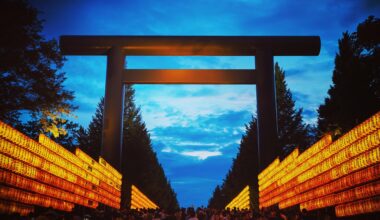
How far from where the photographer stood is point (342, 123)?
2272 centimetres

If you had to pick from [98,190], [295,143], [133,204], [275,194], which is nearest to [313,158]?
[275,194]

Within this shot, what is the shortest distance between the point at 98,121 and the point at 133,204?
1219 cm

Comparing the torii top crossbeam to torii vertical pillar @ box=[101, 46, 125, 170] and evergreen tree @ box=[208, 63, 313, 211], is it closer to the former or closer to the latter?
torii vertical pillar @ box=[101, 46, 125, 170]

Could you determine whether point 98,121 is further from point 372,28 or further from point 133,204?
point 372,28

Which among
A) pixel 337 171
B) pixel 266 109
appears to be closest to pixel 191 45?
pixel 266 109

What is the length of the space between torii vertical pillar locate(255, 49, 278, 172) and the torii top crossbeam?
69 centimetres

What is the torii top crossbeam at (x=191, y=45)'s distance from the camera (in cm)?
2178

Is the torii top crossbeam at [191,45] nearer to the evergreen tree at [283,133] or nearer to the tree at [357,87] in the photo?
the tree at [357,87]

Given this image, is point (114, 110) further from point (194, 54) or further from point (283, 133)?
point (283, 133)

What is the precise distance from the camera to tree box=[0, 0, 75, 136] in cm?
1677

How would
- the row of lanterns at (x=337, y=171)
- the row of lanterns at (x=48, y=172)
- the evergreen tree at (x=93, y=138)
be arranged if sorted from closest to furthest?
the row of lanterns at (x=337, y=171)
the row of lanterns at (x=48, y=172)
the evergreen tree at (x=93, y=138)

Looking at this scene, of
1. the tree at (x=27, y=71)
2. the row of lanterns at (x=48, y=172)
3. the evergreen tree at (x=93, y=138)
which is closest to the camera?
the row of lanterns at (x=48, y=172)

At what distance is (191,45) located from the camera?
21.8m

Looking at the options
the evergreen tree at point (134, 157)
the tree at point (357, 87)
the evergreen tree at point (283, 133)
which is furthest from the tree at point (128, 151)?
the tree at point (357, 87)
